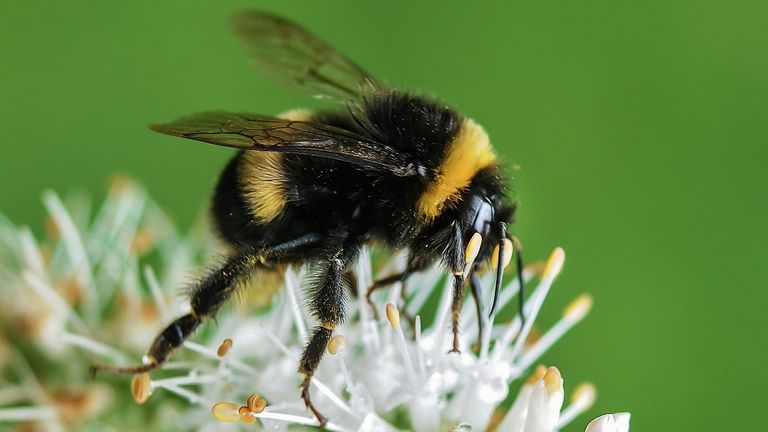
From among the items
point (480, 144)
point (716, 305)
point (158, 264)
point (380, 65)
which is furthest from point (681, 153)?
point (158, 264)

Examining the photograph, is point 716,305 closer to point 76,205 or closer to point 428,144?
point 428,144

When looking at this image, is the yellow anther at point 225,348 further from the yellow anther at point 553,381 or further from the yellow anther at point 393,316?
the yellow anther at point 553,381

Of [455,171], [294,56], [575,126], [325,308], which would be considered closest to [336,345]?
[325,308]

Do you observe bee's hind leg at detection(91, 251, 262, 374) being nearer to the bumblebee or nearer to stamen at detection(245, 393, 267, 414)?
the bumblebee

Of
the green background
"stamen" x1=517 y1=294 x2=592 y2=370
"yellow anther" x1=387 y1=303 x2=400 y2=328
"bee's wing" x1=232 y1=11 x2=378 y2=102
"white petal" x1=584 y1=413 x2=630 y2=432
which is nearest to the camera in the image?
"white petal" x1=584 y1=413 x2=630 y2=432

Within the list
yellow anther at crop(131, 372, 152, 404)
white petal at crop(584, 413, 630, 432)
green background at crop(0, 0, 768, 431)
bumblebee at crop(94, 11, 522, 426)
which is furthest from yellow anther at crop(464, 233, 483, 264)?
green background at crop(0, 0, 768, 431)
